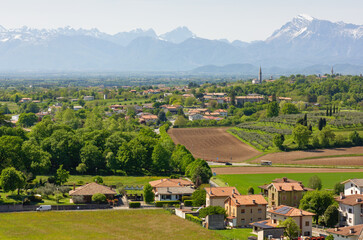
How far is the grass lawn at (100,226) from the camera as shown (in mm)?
46406

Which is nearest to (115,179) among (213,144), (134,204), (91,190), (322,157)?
(91,190)

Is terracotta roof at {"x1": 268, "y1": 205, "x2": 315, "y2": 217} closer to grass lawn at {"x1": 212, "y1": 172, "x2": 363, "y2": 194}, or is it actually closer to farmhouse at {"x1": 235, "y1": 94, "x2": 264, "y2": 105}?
grass lawn at {"x1": 212, "y1": 172, "x2": 363, "y2": 194}

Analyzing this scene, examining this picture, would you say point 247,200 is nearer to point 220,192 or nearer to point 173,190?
point 220,192

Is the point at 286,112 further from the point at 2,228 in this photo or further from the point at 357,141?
the point at 2,228

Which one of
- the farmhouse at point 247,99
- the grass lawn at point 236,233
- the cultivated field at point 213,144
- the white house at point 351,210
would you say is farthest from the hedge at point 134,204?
the farmhouse at point 247,99

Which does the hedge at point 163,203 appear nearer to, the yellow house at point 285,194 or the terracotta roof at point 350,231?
the yellow house at point 285,194

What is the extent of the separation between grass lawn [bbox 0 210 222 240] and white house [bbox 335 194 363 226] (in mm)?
13633

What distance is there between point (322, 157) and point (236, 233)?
50.2m

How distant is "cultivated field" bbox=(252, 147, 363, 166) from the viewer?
9038 centimetres

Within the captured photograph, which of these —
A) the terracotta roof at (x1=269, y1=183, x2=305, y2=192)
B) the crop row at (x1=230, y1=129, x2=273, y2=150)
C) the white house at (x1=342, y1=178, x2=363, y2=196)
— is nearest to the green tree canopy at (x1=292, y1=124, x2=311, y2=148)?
the crop row at (x1=230, y1=129, x2=273, y2=150)

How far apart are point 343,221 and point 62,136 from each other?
42938 millimetres

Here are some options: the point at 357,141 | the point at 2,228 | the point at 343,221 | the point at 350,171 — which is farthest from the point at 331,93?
the point at 2,228

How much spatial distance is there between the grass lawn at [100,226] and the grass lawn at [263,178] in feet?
55.1

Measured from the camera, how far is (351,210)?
171ft
